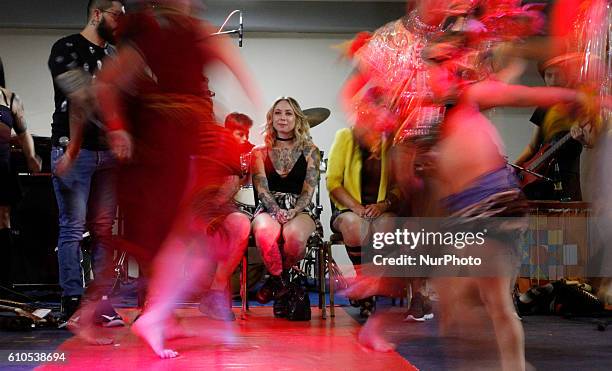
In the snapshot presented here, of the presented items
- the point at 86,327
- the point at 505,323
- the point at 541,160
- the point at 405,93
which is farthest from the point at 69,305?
the point at 541,160

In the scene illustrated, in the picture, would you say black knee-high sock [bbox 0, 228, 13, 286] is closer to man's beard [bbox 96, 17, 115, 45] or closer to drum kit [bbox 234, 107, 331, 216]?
man's beard [bbox 96, 17, 115, 45]

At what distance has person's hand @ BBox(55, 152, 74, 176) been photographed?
6.78ft

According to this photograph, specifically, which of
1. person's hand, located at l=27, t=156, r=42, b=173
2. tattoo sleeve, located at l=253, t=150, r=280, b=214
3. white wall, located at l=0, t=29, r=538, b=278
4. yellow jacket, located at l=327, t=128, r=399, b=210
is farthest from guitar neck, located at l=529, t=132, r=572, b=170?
person's hand, located at l=27, t=156, r=42, b=173

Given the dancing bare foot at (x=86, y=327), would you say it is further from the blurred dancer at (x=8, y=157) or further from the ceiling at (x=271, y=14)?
the ceiling at (x=271, y=14)

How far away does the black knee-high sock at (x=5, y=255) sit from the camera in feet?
6.78

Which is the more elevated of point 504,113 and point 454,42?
point 454,42

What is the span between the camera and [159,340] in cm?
186

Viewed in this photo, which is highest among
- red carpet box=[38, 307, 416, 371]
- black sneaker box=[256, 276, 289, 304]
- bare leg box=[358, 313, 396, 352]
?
black sneaker box=[256, 276, 289, 304]

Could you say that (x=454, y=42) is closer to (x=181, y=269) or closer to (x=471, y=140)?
(x=471, y=140)

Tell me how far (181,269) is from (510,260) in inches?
36.7

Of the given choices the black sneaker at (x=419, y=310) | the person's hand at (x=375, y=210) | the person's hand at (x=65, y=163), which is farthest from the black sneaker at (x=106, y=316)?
the black sneaker at (x=419, y=310)

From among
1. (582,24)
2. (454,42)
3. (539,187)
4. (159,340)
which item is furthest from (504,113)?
(159,340)

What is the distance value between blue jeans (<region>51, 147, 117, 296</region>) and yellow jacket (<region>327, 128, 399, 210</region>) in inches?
30.9

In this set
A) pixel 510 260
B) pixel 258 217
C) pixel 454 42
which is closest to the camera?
pixel 510 260
